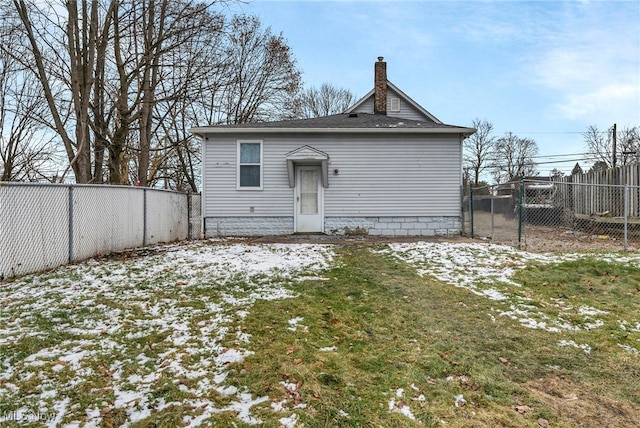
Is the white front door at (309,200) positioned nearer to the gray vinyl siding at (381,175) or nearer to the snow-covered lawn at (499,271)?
the gray vinyl siding at (381,175)

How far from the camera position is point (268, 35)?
906 inches

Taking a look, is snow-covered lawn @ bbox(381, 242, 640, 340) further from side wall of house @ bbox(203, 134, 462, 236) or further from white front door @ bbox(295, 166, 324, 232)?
white front door @ bbox(295, 166, 324, 232)

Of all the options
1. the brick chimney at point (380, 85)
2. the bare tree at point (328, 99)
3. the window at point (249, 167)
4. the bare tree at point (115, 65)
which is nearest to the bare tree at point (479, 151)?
the bare tree at point (328, 99)

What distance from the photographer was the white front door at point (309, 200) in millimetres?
11188

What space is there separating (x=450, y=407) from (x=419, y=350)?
85 centimetres

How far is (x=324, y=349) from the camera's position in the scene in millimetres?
3203

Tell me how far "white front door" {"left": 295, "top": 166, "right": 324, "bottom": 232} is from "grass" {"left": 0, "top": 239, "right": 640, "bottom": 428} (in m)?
5.48

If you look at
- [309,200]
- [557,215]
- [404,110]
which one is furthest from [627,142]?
[309,200]

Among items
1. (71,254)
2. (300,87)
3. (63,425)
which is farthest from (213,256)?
(300,87)

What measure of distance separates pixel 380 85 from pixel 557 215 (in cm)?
895

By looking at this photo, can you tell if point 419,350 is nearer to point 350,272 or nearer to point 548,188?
point 350,272

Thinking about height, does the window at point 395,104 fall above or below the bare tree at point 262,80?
below

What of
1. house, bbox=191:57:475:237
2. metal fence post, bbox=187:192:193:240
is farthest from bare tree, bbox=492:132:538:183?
metal fence post, bbox=187:192:193:240

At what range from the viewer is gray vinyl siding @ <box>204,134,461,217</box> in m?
11.1
